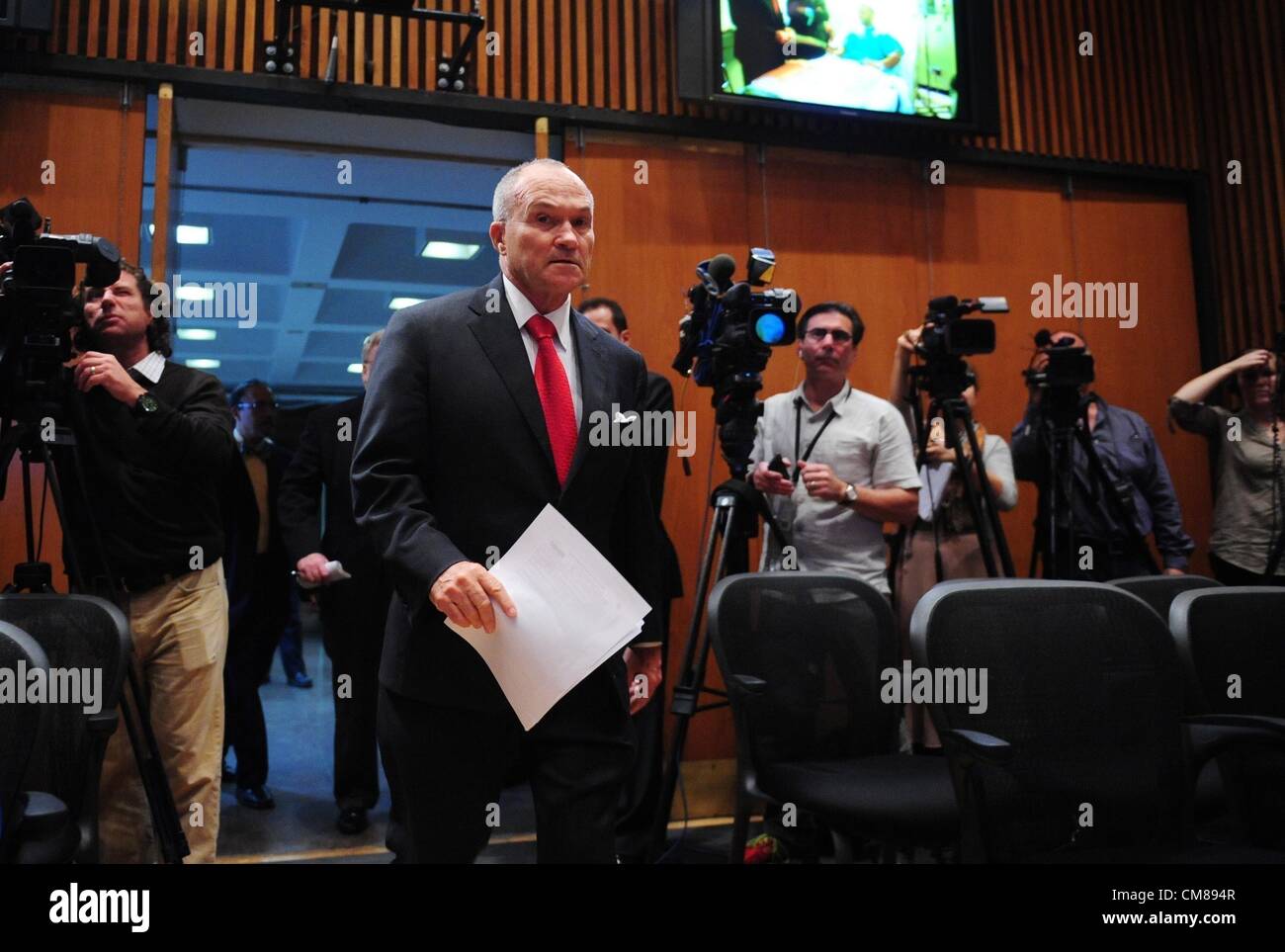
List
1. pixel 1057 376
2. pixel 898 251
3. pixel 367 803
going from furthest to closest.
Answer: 1. pixel 898 251
2. pixel 367 803
3. pixel 1057 376

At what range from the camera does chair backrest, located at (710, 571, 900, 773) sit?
2.44 m

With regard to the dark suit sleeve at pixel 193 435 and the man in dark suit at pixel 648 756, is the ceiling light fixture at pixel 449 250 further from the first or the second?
the dark suit sleeve at pixel 193 435

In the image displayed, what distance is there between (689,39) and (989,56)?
5.13 feet

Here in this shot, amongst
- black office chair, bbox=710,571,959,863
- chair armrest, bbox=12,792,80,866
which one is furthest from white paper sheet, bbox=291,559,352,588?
chair armrest, bbox=12,792,80,866

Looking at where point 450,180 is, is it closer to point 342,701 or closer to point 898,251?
point 898,251

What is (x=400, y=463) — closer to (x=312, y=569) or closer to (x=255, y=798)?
(x=312, y=569)

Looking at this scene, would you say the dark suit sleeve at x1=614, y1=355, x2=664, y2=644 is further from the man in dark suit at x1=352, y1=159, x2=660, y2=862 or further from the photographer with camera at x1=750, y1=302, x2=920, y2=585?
the photographer with camera at x1=750, y1=302, x2=920, y2=585

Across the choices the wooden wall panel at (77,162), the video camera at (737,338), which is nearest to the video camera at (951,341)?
the video camera at (737,338)

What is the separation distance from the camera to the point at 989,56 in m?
4.84

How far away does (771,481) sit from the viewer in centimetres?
302

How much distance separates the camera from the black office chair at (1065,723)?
178 cm

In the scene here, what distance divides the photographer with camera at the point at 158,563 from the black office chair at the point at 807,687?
139 centimetres

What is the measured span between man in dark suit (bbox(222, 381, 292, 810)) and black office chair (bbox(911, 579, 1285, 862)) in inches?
82.3
